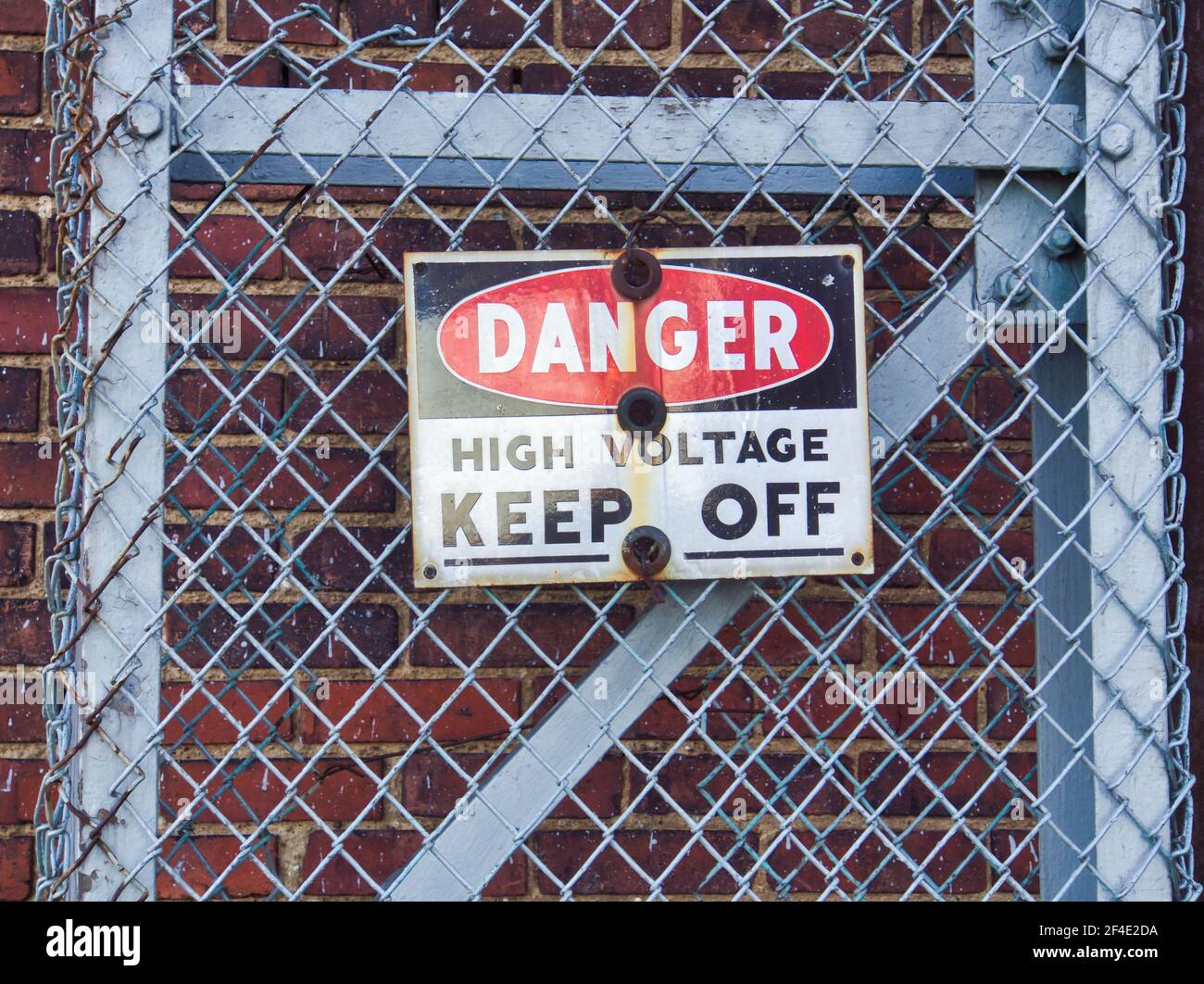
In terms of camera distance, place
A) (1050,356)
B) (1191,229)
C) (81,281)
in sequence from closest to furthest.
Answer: (81,281)
(1050,356)
(1191,229)

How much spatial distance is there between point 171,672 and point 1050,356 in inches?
52.0

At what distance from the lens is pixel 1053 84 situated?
1.17 metres

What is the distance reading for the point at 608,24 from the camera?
159 centimetres

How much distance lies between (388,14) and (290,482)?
2.38ft

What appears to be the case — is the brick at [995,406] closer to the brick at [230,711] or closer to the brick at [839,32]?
the brick at [839,32]

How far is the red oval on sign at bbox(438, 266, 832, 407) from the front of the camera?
43.9 inches

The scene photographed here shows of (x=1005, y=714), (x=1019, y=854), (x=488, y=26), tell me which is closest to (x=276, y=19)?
(x=488, y=26)

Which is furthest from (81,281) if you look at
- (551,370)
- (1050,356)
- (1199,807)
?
(1199,807)

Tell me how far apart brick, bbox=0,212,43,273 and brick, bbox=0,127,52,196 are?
0.05 metres

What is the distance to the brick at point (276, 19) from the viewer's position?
5.10 ft

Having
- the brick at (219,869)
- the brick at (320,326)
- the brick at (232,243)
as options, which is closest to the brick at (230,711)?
the brick at (219,869)

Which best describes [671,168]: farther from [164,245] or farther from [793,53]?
[164,245]

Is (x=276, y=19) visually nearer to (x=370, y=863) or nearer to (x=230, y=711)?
(x=230, y=711)

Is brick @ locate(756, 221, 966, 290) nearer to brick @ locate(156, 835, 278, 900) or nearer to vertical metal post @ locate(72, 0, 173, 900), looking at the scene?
vertical metal post @ locate(72, 0, 173, 900)
